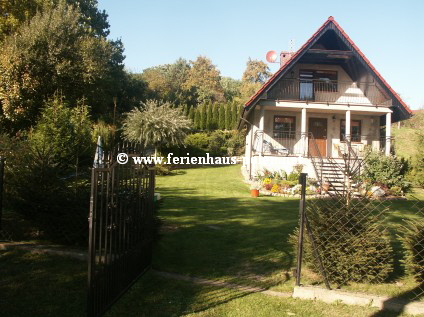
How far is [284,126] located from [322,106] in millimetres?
2707

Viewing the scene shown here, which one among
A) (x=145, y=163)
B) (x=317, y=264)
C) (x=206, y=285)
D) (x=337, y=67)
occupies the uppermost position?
(x=337, y=67)

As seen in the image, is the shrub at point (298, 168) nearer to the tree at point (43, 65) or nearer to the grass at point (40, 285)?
the tree at point (43, 65)

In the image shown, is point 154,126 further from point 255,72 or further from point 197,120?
point 255,72

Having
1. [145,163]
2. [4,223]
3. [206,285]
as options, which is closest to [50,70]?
[4,223]

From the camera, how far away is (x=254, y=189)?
14297mm

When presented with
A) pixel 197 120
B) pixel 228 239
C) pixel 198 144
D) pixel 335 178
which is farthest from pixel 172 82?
pixel 228 239

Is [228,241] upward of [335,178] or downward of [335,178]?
downward

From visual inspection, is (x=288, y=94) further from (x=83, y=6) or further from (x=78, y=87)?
(x=83, y=6)

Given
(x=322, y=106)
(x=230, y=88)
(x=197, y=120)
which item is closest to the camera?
(x=322, y=106)

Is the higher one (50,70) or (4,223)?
(50,70)

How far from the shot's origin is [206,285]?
456 centimetres

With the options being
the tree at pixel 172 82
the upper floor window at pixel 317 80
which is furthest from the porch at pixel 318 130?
the tree at pixel 172 82

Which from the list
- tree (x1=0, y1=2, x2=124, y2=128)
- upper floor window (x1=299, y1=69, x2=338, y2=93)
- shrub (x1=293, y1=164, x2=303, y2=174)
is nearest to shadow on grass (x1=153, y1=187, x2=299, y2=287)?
shrub (x1=293, y1=164, x2=303, y2=174)

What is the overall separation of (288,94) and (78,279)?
16.4 metres
